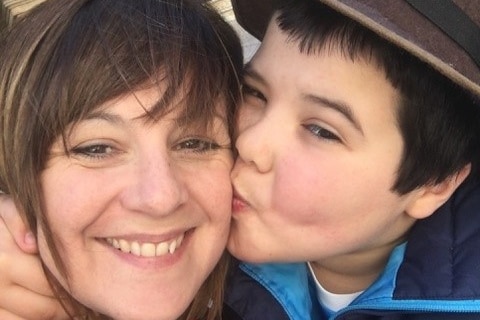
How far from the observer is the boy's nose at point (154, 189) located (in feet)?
4.76

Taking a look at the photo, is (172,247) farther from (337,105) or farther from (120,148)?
(337,105)

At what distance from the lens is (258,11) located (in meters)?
1.95

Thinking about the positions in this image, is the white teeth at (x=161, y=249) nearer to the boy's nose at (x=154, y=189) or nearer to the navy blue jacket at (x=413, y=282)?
the boy's nose at (x=154, y=189)

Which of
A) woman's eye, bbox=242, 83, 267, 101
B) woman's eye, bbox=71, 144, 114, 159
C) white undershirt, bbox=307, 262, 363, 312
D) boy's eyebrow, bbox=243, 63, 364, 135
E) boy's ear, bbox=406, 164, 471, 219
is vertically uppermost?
boy's eyebrow, bbox=243, 63, 364, 135

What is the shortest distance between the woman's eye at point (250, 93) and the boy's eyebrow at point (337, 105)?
18 centimetres

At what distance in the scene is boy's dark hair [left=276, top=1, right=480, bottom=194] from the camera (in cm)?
155

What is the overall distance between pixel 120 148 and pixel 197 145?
206 millimetres

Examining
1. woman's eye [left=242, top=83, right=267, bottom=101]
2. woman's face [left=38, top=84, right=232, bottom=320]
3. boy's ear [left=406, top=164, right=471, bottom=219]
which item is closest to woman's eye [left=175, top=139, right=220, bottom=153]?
woman's face [left=38, top=84, right=232, bottom=320]

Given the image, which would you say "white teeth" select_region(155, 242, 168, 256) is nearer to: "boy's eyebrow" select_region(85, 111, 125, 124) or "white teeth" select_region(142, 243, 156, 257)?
"white teeth" select_region(142, 243, 156, 257)

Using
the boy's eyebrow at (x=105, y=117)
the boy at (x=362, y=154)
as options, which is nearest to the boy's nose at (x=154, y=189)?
the boy's eyebrow at (x=105, y=117)

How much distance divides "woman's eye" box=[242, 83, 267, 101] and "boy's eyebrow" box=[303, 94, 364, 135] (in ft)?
0.58

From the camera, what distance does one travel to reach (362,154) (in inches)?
62.7

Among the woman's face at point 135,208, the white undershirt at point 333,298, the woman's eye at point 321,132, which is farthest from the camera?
the white undershirt at point 333,298

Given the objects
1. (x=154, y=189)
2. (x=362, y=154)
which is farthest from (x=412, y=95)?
(x=154, y=189)
